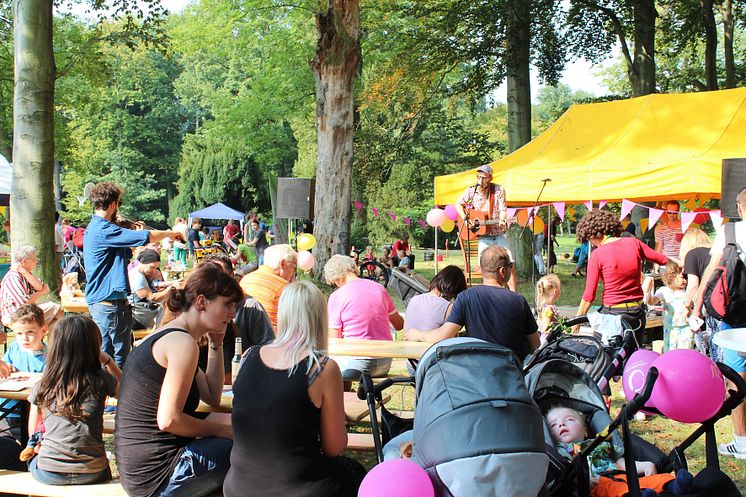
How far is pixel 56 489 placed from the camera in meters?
3.50

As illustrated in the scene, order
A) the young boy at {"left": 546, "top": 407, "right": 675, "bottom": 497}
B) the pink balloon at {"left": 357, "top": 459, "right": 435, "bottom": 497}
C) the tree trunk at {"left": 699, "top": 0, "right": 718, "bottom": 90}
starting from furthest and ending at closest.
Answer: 1. the tree trunk at {"left": 699, "top": 0, "right": 718, "bottom": 90}
2. the young boy at {"left": 546, "top": 407, "right": 675, "bottom": 497}
3. the pink balloon at {"left": 357, "top": 459, "right": 435, "bottom": 497}

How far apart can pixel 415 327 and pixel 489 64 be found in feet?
51.8

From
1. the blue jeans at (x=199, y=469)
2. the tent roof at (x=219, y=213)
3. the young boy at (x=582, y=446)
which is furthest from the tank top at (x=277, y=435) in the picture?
the tent roof at (x=219, y=213)

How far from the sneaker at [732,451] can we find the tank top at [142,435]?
12.0 feet

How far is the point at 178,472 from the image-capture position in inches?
131

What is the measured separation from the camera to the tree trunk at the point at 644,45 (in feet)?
60.8

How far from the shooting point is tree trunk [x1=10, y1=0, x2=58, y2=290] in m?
9.01

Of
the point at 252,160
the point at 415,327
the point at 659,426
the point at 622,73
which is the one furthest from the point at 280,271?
the point at 622,73

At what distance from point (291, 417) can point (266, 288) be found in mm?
3052

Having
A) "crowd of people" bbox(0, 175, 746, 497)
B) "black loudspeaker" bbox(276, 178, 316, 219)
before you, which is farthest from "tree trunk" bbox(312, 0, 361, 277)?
"crowd of people" bbox(0, 175, 746, 497)

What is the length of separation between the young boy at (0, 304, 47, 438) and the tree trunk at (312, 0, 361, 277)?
7190 mm

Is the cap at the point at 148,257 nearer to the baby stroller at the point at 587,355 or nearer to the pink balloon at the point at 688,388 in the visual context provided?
the baby stroller at the point at 587,355

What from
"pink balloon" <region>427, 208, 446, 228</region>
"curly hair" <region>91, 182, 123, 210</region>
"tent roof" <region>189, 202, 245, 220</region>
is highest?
"tent roof" <region>189, 202, 245, 220</region>

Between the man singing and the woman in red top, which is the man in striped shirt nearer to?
the woman in red top
